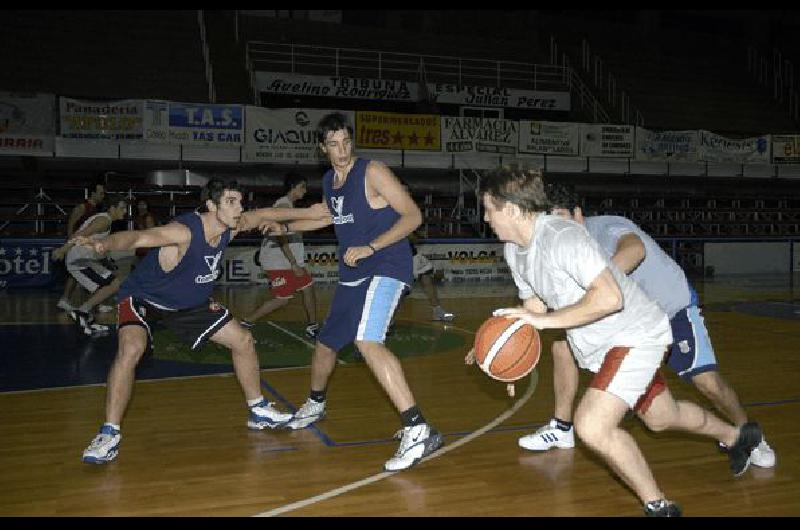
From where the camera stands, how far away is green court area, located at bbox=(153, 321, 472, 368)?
26.9 feet

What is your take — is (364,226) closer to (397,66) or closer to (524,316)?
(524,316)

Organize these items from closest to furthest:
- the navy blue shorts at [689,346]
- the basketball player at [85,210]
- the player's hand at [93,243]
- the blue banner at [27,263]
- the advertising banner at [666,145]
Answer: the player's hand at [93,243] → the navy blue shorts at [689,346] → the basketball player at [85,210] → the blue banner at [27,263] → the advertising banner at [666,145]

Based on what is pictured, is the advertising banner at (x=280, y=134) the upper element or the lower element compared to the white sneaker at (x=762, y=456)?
upper

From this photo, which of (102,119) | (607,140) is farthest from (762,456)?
(607,140)

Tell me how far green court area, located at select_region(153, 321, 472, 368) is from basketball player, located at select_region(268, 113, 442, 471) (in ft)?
9.77

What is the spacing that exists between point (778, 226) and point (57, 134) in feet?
67.6

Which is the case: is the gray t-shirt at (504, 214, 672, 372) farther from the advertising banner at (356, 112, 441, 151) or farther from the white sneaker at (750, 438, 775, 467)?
the advertising banner at (356, 112, 441, 151)

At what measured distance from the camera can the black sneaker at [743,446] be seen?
14.2 ft

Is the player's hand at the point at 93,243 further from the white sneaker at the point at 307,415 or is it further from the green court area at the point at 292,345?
the green court area at the point at 292,345

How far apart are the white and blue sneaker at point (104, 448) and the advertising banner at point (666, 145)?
19.6 meters

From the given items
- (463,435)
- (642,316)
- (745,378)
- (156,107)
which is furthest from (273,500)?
(156,107)

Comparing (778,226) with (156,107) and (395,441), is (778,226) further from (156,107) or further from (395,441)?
(395,441)

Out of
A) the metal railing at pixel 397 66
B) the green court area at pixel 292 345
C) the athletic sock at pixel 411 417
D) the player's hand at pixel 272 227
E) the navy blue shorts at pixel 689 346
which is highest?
the metal railing at pixel 397 66

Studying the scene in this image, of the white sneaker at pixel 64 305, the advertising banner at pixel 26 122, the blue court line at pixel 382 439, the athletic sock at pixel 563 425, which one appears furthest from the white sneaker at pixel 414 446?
the advertising banner at pixel 26 122
